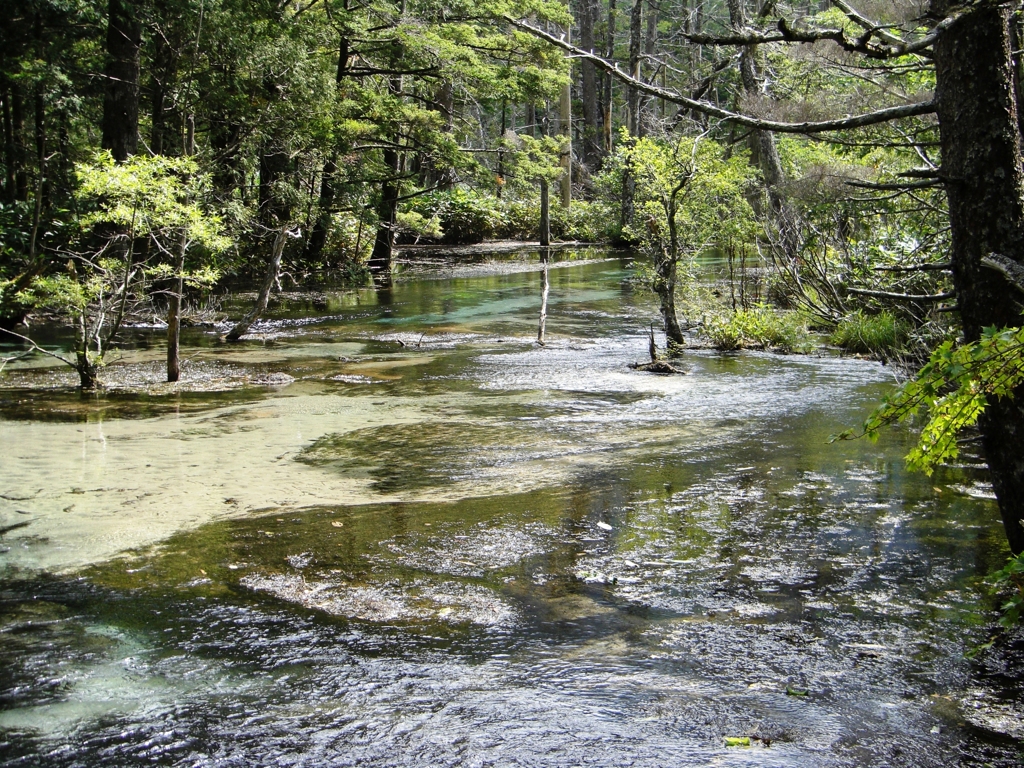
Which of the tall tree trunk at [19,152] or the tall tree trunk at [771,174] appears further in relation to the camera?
the tall tree trunk at [19,152]

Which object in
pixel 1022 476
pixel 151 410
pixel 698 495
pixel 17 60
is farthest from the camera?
pixel 17 60

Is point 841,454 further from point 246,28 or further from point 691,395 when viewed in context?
point 246,28

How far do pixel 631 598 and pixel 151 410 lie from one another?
7.17m

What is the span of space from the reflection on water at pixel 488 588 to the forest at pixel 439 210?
13 cm

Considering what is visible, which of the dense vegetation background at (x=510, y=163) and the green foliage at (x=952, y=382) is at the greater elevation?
the dense vegetation background at (x=510, y=163)

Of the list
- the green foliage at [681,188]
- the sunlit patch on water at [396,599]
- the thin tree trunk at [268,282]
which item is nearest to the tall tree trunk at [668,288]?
the green foliage at [681,188]

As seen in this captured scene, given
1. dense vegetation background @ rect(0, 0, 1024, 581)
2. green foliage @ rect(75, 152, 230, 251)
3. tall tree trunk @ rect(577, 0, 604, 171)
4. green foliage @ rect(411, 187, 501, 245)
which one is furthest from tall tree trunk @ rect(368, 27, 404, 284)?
tall tree trunk @ rect(577, 0, 604, 171)

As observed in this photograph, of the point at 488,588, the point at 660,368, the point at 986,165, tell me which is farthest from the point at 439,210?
the point at 986,165

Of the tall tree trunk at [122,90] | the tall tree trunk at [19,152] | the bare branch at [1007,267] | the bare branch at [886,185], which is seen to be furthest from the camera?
the tall tree trunk at [19,152]

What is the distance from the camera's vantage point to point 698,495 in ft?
24.6

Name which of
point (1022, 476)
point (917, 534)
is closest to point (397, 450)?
point (917, 534)

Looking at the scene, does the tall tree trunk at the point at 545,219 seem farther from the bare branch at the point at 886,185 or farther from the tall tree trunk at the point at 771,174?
the bare branch at the point at 886,185

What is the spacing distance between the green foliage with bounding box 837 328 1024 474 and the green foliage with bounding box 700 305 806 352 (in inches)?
435

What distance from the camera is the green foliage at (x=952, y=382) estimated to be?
3053 millimetres
